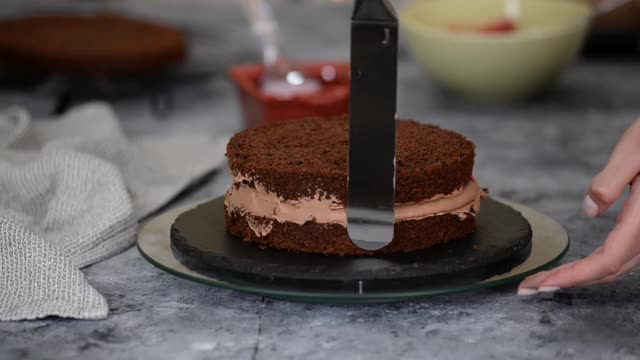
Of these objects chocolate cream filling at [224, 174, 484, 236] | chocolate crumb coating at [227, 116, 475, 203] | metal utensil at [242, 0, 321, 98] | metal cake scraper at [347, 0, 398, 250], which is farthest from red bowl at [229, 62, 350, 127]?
metal cake scraper at [347, 0, 398, 250]

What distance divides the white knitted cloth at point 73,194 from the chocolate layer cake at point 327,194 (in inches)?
7.7

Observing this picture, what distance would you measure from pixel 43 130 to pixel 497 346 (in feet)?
3.45

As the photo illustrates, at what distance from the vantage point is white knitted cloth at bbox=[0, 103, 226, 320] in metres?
1.17

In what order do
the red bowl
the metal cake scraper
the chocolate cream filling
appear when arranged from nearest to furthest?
the metal cake scraper
the chocolate cream filling
the red bowl

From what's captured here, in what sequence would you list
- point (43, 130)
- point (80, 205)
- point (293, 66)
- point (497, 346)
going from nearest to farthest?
point (497, 346) < point (80, 205) < point (43, 130) < point (293, 66)

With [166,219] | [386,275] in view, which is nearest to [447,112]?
[166,219]

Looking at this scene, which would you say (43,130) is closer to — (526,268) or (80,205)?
(80,205)

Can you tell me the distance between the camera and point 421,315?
1.14 meters

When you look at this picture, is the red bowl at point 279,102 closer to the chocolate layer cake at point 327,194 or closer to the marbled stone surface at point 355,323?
the marbled stone surface at point 355,323

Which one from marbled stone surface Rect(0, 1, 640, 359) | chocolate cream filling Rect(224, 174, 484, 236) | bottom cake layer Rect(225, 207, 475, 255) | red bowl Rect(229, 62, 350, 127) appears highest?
chocolate cream filling Rect(224, 174, 484, 236)

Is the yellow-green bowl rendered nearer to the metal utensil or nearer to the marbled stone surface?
the metal utensil

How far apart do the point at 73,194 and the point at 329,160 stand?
0.43m

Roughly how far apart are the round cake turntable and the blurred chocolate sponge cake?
83 centimetres

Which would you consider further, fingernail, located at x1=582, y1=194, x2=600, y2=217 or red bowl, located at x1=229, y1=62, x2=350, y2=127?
red bowl, located at x1=229, y1=62, x2=350, y2=127
